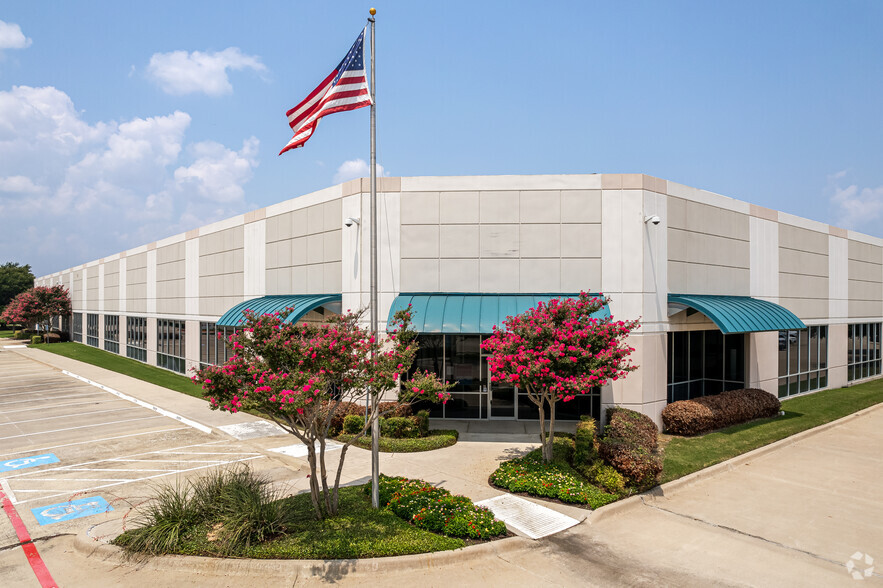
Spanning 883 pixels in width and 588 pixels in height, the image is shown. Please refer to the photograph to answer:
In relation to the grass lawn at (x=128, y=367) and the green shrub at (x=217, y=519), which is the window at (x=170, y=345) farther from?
the green shrub at (x=217, y=519)

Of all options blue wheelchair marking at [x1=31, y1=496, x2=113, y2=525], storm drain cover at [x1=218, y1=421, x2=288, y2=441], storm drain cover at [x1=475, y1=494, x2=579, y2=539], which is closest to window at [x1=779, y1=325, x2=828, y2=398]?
storm drain cover at [x1=475, y1=494, x2=579, y2=539]

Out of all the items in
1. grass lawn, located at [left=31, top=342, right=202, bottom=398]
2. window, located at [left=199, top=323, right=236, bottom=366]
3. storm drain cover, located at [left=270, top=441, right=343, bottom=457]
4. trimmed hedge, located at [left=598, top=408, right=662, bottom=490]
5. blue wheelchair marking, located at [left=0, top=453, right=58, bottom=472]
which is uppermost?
window, located at [left=199, top=323, right=236, bottom=366]

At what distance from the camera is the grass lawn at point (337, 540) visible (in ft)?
27.1

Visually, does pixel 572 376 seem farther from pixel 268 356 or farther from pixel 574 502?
pixel 268 356

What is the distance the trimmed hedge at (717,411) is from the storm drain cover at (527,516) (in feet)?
28.3

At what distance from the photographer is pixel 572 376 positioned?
1230cm

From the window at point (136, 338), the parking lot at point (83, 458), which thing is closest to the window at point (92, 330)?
the window at point (136, 338)

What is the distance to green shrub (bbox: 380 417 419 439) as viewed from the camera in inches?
619

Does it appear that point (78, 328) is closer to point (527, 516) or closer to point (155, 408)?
point (155, 408)

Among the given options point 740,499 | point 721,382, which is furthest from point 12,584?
point 721,382

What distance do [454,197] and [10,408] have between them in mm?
21600

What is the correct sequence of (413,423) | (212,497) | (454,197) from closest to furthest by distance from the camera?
(212,497) < (413,423) < (454,197)

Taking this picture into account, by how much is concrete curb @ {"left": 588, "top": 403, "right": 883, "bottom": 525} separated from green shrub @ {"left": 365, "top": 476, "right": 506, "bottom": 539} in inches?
95.4

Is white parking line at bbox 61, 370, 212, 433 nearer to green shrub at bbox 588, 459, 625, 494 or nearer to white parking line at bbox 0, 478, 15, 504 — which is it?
white parking line at bbox 0, 478, 15, 504
